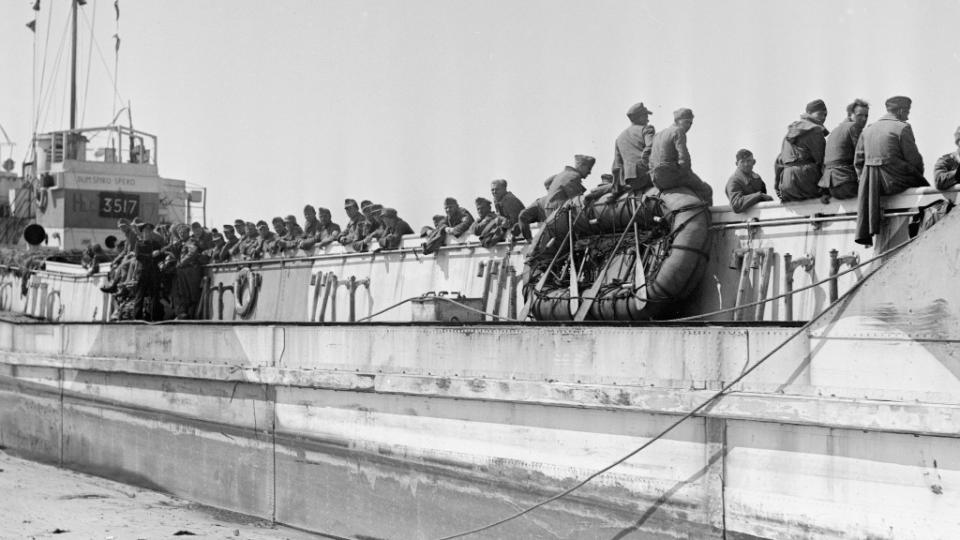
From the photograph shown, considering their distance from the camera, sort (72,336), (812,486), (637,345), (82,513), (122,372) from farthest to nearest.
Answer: (72,336), (122,372), (82,513), (637,345), (812,486)

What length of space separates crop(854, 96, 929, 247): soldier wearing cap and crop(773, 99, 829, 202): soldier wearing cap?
78 cm

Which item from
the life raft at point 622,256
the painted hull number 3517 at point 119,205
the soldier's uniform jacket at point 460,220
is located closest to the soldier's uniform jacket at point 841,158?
the life raft at point 622,256

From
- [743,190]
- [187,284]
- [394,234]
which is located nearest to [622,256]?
[743,190]

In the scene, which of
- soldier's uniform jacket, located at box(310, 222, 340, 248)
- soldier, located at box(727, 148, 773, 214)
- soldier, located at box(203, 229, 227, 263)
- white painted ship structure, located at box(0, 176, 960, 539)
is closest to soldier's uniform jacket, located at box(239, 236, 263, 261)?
soldier, located at box(203, 229, 227, 263)

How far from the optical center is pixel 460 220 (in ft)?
48.3

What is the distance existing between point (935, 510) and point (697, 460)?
6.16 ft

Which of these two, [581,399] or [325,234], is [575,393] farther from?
[325,234]

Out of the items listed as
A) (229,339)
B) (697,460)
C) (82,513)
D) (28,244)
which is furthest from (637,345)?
(28,244)

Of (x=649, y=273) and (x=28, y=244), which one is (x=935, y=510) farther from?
(x=28, y=244)

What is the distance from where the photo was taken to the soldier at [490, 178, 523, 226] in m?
13.8

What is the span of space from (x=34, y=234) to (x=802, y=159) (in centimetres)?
2011

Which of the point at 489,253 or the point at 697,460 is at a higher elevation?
the point at 489,253

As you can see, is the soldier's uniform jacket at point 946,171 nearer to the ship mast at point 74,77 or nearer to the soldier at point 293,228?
the soldier at point 293,228

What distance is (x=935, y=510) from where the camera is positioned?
716cm
